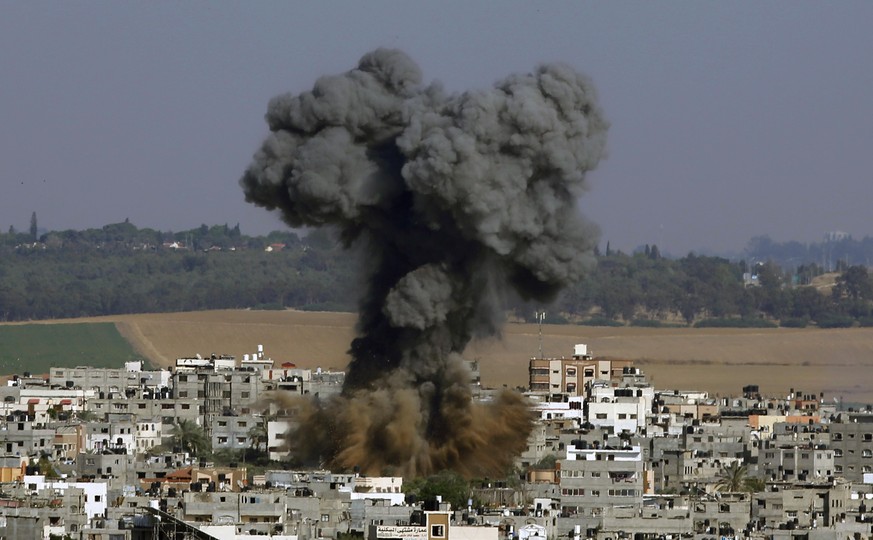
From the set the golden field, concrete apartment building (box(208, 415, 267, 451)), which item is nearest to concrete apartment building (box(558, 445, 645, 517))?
concrete apartment building (box(208, 415, 267, 451))

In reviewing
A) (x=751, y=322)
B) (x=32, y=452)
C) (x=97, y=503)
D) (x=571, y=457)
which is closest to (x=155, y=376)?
(x=32, y=452)

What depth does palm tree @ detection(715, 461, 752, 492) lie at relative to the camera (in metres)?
65.8

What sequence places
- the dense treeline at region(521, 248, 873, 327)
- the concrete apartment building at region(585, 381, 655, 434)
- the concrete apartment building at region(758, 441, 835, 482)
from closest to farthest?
the concrete apartment building at region(758, 441, 835, 482) → the concrete apartment building at region(585, 381, 655, 434) → the dense treeline at region(521, 248, 873, 327)

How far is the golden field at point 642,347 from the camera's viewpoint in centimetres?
13238

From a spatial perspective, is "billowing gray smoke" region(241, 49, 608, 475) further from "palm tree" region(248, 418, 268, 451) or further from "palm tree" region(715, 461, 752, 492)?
"palm tree" region(248, 418, 268, 451)

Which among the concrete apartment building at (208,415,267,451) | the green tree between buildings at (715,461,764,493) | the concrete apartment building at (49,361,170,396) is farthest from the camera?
the concrete apartment building at (49,361,170,396)

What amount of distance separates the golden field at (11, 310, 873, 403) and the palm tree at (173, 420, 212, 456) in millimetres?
40311

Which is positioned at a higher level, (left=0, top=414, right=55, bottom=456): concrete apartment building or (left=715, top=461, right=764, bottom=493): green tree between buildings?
(left=0, top=414, right=55, bottom=456): concrete apartment building

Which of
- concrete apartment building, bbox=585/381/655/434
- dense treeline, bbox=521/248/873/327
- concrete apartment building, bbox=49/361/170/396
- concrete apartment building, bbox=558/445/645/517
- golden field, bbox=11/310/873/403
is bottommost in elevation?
concrete apartment building, bbox=558/445/645/517

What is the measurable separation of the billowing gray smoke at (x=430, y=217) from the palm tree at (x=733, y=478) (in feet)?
A: 16.2

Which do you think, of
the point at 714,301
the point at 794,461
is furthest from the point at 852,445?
the point at 714,301

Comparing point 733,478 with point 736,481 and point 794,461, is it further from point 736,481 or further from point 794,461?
point 794,461

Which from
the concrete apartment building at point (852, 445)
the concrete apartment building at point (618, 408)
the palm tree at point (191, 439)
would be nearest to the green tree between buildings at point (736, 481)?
the concrete apartment building at point (852, 445)

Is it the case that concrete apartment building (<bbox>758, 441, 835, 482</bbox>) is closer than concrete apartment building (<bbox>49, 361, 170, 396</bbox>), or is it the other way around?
concrete apartment building (<bbox>758, 441, 835, 482</bbox>)
